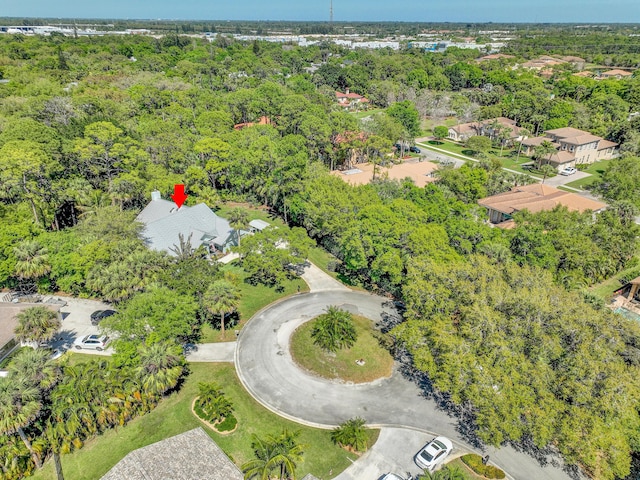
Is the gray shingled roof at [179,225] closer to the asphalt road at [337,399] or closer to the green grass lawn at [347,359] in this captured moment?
the asphalt road at [337,399]

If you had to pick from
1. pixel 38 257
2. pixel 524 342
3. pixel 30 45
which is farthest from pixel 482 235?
pixel 30 45

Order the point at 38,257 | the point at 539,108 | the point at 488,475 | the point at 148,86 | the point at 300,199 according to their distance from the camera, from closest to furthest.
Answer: the point at 488,475, the point at 38,257, the point at 300,199, the point at 148,86, the point at 539,108

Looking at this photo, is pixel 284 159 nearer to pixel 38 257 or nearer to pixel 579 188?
pixel 38 257

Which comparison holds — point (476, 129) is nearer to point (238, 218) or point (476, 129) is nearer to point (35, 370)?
point (238, 218)

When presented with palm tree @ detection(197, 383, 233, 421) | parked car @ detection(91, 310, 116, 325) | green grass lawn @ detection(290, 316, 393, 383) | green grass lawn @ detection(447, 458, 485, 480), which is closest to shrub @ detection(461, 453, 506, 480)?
green grass lawn @ detection(447, 458, 485, 480)

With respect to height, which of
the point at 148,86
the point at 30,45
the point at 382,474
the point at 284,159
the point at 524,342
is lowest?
the point at 382,474
